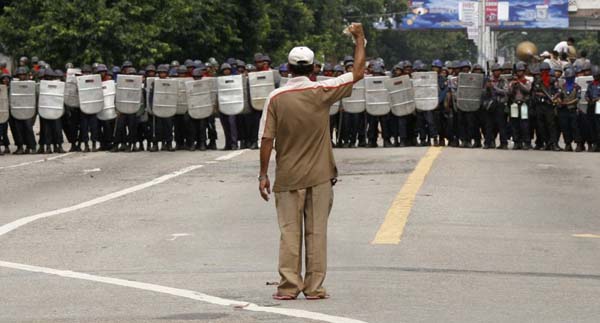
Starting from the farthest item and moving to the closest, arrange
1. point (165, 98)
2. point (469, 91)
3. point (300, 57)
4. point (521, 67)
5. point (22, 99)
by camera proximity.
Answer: point (165, 98) < point (469, 91) < point (22, 99) < point (521, 67) < point (300, 57)

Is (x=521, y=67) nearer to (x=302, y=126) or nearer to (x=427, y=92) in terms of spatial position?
(x=427, y=92)

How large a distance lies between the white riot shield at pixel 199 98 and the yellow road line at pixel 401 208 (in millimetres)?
6212

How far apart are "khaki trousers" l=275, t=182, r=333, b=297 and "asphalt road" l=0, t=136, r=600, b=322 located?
21 cm

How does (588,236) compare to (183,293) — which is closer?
(183,293)

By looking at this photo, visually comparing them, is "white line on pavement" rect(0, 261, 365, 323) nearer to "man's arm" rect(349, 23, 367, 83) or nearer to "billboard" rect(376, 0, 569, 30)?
"man's arm" rect(349, 23, 367, 83)

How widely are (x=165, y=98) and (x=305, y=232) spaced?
1882 centimetres

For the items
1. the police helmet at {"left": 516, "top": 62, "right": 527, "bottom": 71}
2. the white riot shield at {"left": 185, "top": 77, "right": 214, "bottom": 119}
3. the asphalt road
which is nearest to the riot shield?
the white riot shield at {"left": 185, "top": 77, "right": 214, "bottom": 119}

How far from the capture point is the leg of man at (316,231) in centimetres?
1051

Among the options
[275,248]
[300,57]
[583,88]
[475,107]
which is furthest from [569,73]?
[300,57]

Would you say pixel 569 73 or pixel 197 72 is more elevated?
pixel 197 72

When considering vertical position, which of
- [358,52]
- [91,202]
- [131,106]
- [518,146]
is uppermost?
[358,52]

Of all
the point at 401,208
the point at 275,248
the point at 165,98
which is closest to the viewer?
the point at 275,248

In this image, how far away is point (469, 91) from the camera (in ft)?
95.7

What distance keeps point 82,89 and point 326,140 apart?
19.1m
